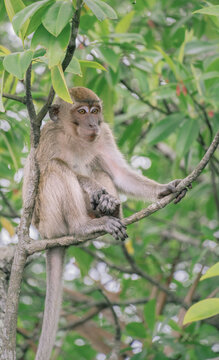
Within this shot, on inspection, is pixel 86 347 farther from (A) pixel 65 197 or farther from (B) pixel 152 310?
(A) pixel 65 197

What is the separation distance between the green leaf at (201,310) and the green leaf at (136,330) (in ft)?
7.90

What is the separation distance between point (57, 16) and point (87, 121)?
2210mm

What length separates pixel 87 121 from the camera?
16.1 ft

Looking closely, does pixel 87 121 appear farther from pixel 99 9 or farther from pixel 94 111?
pixel 99 9

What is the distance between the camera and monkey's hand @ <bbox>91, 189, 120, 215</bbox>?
14.2ft

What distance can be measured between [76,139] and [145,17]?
6.16ft

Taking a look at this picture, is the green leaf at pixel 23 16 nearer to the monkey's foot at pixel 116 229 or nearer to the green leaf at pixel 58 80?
the green leaf at pixel 58 80

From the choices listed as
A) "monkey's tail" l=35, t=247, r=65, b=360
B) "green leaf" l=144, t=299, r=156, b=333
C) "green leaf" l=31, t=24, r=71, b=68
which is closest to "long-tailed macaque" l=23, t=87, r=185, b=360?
"monkey's tail" l=35, t=247, r=65, b=360

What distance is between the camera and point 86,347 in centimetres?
648

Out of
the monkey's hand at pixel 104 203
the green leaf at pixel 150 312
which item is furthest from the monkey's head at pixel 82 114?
the green leaf at pixel 150 312

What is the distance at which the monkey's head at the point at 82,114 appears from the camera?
485 cm

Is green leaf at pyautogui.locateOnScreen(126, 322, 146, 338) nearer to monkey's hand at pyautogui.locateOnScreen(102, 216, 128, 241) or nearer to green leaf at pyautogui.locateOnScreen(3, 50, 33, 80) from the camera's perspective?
monkey's hand at pyautogui.locateOnScreen(102, 216, 128, 241)

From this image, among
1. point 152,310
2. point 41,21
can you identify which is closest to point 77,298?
point 152,310

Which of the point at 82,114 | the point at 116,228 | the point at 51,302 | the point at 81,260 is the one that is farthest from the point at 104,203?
the point at 81,260
